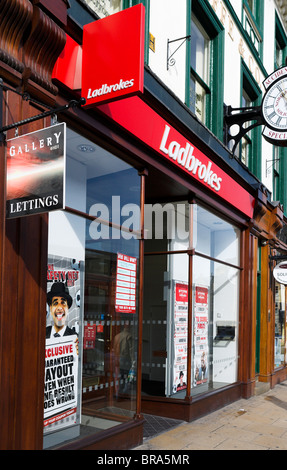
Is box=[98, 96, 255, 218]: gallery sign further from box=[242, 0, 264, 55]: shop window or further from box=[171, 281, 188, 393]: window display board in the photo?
box=[242, 0, 264, 55]: shop window

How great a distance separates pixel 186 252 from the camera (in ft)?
28.3

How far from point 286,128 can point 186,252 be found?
3.33 m

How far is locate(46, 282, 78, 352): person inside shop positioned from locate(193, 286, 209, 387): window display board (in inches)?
153

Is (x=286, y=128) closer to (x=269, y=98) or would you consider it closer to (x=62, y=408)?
(x=269, y=98)

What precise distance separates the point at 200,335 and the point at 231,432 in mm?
2034

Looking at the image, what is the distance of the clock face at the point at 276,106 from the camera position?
392 inches

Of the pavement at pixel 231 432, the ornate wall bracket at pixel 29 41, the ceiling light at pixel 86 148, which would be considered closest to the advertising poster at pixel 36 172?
the ornate wall bracket at pixel 29 41

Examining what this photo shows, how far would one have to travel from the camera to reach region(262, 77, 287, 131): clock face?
9945mm

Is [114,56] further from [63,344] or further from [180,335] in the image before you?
[180,335]

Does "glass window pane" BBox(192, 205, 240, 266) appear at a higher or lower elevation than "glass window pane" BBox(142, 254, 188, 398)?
higher

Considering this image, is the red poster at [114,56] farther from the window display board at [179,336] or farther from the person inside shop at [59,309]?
the window display board at [179,336]

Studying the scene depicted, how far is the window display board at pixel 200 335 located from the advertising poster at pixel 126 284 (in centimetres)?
250

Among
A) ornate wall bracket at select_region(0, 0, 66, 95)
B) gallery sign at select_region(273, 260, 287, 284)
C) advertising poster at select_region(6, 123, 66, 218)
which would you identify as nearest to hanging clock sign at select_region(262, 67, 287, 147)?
gallery sign at select_region(273, 260, 287, 284)

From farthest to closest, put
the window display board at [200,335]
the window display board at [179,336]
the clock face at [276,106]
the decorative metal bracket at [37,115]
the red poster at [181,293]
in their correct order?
the clock face at [276,106] < the window display board at [200,335] < the red poster at [181,293] < the window display board at [179,336] < the decorative metal bracket at [37,115]
